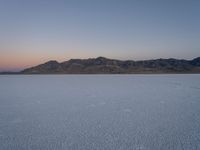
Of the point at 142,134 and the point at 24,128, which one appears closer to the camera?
the point at 142,134

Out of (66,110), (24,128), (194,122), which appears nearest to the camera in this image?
(24,128)

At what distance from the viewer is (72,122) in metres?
9.10

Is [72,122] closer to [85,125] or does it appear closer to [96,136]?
[85,125]

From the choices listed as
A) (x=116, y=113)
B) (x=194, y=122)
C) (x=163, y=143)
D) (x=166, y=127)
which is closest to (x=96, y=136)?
(x=163, y=143)

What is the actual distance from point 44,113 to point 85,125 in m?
3.10

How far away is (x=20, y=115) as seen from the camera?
10352 mm

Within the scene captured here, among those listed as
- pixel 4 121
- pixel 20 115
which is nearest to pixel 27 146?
pixel 4 121

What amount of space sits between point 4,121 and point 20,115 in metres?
1.24

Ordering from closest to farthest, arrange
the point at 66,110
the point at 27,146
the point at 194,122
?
the point at 27,146 → the point at 194,122 → the point at 66,110

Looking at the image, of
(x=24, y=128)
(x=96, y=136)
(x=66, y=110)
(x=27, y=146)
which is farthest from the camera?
(x=66, y=110)

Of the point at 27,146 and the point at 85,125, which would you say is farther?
the point at 85,125

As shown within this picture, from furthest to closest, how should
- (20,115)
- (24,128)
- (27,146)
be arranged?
(20,115) → (24,128) → (27,146)

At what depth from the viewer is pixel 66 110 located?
1171 centimetres

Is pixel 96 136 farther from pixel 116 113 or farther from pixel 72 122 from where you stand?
pixel 116 113
